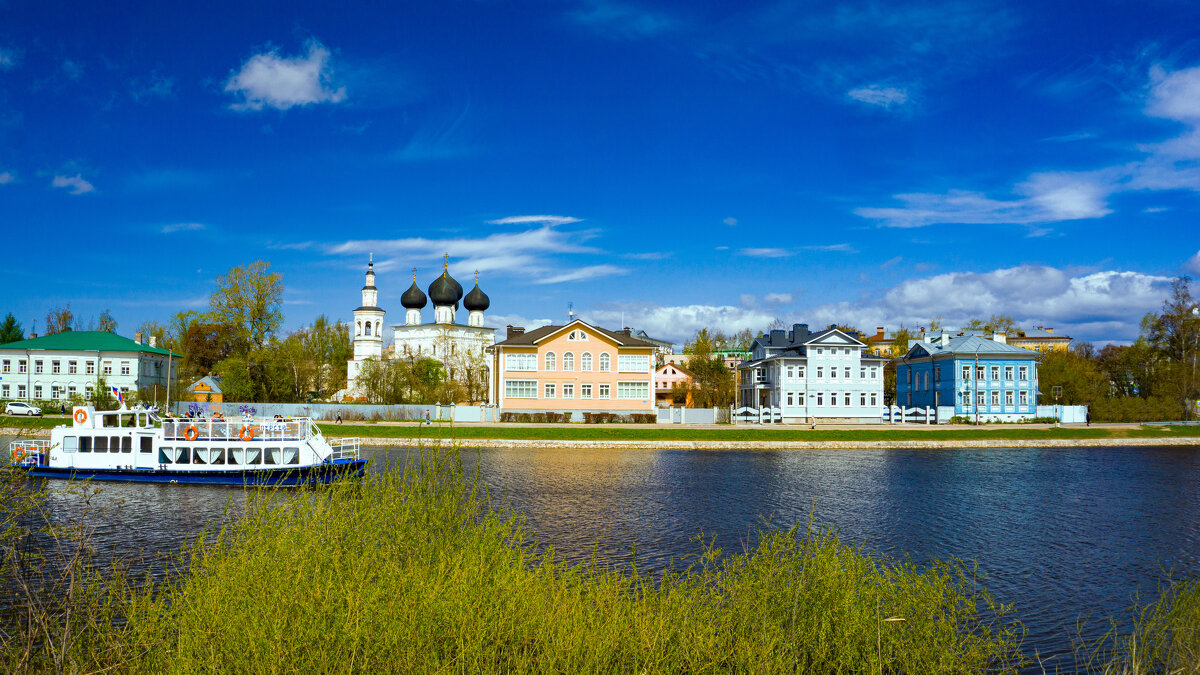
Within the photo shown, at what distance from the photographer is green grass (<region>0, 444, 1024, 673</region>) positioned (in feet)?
23.8

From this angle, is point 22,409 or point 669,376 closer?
point 22,409

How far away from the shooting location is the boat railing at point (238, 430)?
32.0 metres

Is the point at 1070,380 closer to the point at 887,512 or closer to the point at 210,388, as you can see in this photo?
the point at 887,512

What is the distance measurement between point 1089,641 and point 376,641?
12223mm

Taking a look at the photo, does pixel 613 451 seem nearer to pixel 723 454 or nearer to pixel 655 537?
pixel 723 454

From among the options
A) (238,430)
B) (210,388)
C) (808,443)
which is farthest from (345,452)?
(210,388)

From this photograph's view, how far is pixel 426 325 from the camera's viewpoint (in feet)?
359

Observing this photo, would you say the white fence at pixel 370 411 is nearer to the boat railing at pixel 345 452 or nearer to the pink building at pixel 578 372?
the pink building at pixel 578 372

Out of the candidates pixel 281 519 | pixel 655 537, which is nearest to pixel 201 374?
pixel 655 537

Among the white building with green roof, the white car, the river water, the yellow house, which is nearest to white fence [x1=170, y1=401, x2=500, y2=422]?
the yellow house

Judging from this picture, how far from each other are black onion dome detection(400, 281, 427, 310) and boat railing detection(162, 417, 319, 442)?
80.7m

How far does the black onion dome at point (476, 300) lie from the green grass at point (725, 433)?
5812 cm

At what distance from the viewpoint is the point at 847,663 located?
27.0 ft

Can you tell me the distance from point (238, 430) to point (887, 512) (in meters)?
25.2
